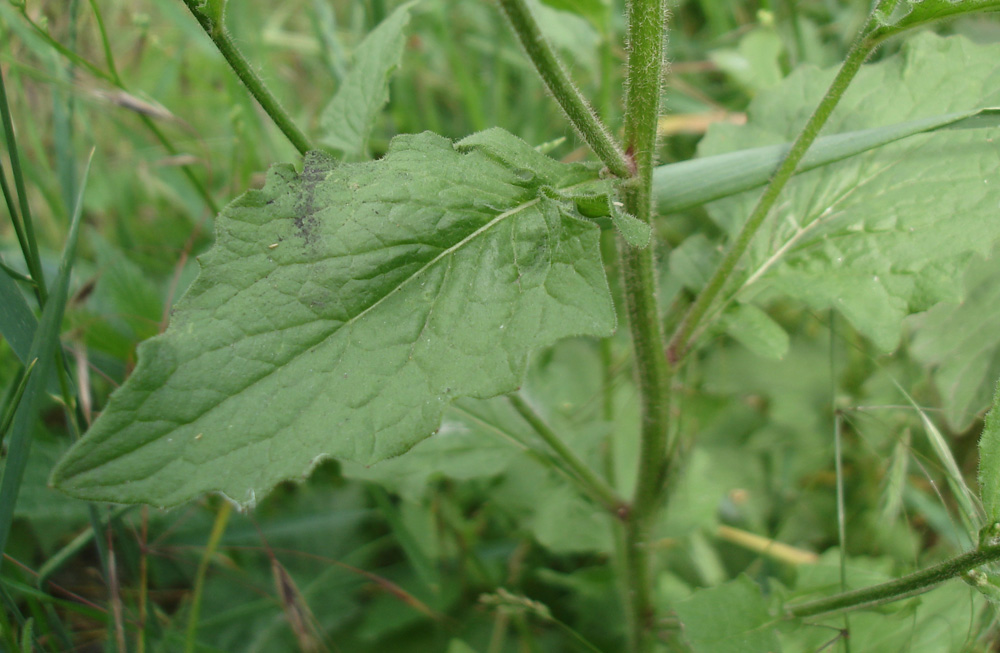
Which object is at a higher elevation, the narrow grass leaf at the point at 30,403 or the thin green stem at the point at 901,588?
the narrow grass leaf at the point at 30,403

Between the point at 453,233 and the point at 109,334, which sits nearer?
the point at 453,233

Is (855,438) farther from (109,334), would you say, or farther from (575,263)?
(109,334)

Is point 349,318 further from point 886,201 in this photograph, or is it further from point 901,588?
point 886,201

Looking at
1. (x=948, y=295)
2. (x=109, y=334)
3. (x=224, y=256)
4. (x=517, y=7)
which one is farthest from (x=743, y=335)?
(x=109, y=334)

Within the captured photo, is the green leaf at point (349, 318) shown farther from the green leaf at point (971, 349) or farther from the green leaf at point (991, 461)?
the green leaf at point (971, 349)

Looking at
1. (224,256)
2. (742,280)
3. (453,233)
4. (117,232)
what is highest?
(117,232)

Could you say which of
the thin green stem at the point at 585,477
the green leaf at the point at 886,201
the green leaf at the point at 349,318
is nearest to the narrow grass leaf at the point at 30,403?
the green leaf at the point at 349,318

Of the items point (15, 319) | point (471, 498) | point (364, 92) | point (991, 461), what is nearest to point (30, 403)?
point (15, 319)
